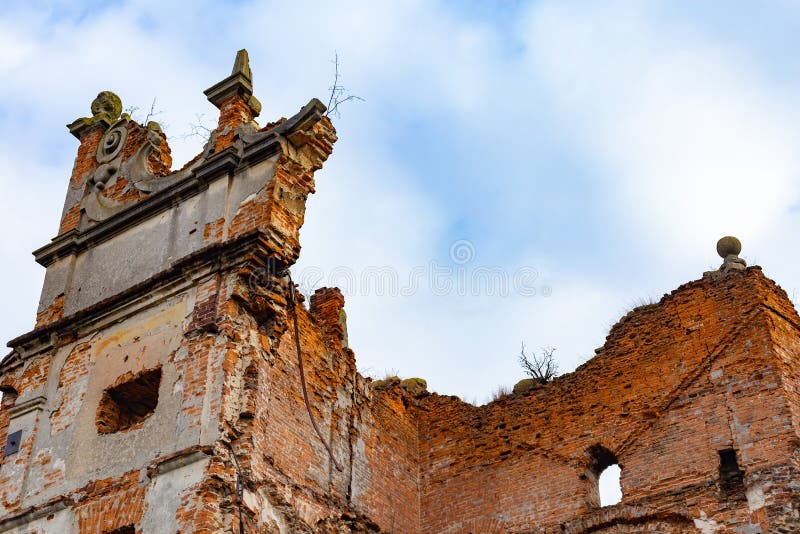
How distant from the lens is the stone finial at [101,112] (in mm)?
13797

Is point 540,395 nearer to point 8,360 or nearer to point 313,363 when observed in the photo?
point 313,363

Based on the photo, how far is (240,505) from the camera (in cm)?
938

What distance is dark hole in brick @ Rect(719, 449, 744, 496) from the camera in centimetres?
1068

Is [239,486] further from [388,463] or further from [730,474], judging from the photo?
[730,474]

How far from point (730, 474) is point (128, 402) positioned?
19.6 feet

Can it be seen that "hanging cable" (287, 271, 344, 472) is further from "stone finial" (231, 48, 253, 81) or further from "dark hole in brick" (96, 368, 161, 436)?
"stone finial" (231, 48, 253, 81)

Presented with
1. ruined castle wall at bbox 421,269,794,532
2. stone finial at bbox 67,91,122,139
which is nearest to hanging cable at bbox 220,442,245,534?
ruined castle wall at bbox 421,269,794,532

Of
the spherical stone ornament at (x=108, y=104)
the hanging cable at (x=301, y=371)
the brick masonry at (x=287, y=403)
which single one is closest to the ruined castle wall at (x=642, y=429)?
the brick masonry at (x=287, y=403)

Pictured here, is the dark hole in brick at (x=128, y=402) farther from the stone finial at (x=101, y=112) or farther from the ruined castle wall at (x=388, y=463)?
the stone finial at (x=101, y=112)

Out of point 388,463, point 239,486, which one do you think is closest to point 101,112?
point 388,463

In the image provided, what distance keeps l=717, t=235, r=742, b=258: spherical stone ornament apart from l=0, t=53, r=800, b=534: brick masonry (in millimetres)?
389

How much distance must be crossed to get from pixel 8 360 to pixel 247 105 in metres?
3.88

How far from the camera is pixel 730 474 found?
35.4 ft

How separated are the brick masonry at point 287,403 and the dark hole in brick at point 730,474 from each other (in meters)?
0.03
